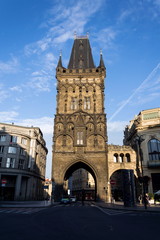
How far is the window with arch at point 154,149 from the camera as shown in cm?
4052

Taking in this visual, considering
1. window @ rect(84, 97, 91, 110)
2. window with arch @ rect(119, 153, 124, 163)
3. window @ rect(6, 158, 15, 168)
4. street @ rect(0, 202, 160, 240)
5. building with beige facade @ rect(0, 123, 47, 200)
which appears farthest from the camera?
window @ rect(84, 97, 91, 110)

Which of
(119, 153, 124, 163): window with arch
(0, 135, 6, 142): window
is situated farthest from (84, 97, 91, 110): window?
(0, 135, 6, 142): window

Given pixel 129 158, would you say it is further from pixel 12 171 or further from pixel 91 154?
pixel 12 171

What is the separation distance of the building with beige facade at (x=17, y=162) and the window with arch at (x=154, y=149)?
27.0m

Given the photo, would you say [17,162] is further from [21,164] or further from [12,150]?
[12,150]

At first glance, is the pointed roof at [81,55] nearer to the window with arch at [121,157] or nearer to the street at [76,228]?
the window with arch at [121,157]

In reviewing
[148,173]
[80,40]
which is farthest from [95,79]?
[148,173]

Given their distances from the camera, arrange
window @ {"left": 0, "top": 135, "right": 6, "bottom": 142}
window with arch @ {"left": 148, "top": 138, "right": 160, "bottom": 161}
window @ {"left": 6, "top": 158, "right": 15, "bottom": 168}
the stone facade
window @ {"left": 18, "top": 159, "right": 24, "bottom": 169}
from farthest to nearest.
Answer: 1. window @ {"left": 18, "top": 159, "right": 24, "bottom": 169}
2. window @ {"left": 0, "top": 135, "right": 6, "bottom": 142}
3. window @ {"left": 6, "top": 158, "right": 15, "bottom": 168}
4. window with arch @ {"left": 148, "top": 138, "right": 160, "bottom": 161}
5. the stone facade

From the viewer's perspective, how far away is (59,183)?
39469 millimetres

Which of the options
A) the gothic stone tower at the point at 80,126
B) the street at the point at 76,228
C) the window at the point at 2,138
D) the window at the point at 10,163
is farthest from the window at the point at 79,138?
the street at the point at 76,228

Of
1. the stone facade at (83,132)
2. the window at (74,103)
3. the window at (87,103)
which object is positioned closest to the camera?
the stone facade at (83,132)

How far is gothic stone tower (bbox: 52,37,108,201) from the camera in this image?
40.2 meters

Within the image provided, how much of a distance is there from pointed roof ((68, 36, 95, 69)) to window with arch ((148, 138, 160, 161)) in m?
25.8

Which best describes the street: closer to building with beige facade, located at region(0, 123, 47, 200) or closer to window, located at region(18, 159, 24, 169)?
building with beige facade, located at region(0, 123, 47, 200)
